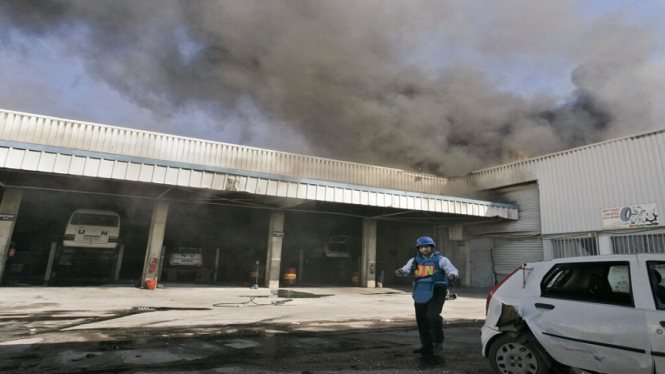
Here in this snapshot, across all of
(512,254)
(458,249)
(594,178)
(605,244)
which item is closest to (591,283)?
(605,244)

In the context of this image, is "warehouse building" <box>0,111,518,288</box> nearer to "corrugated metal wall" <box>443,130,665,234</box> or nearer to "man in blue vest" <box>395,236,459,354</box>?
"corrugated metal wall" <box>443,130,665,234</box>

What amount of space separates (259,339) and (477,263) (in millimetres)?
15224

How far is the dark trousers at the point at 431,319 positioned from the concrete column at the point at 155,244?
10315mm

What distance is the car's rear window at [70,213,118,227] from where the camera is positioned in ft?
39.4

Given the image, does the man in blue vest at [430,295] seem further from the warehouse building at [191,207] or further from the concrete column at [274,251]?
the concrete column at [274,251]

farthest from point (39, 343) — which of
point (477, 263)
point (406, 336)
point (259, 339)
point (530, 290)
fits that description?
point (477, 263)

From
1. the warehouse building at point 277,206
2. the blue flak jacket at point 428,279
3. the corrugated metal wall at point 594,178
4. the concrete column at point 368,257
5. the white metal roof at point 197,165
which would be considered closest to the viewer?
the blue flak jacket at point 428,279

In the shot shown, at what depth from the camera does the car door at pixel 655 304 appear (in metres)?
2.27

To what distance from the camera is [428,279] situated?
13.3 ft

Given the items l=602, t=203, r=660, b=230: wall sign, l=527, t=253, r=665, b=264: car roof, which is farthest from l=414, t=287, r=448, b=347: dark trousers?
l=602, t=203, r=660, b=230: wall sign

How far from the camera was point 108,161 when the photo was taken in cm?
948

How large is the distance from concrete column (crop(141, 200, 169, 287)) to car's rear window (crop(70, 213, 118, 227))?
4.54 ft

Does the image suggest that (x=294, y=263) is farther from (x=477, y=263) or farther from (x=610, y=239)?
(x=610, y=239)

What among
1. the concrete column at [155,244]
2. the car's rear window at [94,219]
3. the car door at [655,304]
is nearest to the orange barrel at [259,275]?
the concrete column at [155,244]
